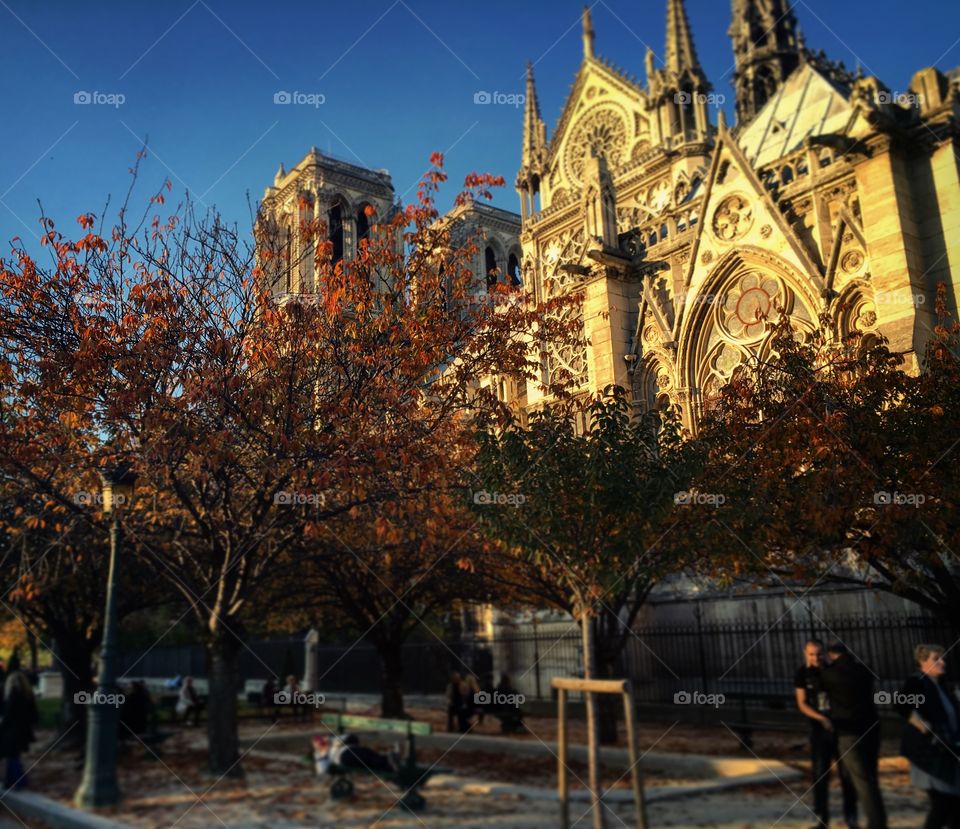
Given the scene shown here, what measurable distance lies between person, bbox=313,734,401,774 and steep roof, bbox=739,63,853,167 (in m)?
22.3

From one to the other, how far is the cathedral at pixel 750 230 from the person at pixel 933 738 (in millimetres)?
8531

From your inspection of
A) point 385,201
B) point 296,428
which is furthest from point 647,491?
point 385,201

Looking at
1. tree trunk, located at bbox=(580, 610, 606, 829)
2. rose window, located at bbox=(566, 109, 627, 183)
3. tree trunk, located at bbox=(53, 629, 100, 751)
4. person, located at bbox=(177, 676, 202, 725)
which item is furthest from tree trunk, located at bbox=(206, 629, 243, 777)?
rose window, located at bbox=(566, 109, 627, 183)

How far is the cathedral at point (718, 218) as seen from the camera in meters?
20.5

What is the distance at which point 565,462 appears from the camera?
10.3 meters

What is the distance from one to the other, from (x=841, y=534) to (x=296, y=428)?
819 centimetres

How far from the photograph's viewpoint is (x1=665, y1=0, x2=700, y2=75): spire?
4053 centimetres

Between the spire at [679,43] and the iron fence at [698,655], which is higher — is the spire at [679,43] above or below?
above

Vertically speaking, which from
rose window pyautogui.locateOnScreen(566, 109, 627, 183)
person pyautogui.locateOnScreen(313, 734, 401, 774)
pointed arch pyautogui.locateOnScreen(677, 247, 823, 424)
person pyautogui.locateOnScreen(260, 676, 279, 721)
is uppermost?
rose window pyautogui.locateOnScreen(566, 109, 627, 183)

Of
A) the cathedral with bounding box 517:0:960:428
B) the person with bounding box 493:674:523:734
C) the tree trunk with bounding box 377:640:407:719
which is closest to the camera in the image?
the person with bounding box 493:674:523:734

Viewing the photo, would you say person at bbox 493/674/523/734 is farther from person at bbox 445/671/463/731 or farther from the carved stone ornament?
the carved stone ornament

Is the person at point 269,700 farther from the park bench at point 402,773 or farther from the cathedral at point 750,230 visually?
the park bench at point 402,773

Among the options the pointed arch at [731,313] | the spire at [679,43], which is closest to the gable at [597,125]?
the spire at [679,43]

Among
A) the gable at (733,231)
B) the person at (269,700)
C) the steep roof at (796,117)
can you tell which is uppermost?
the steep roof at (796,117)
